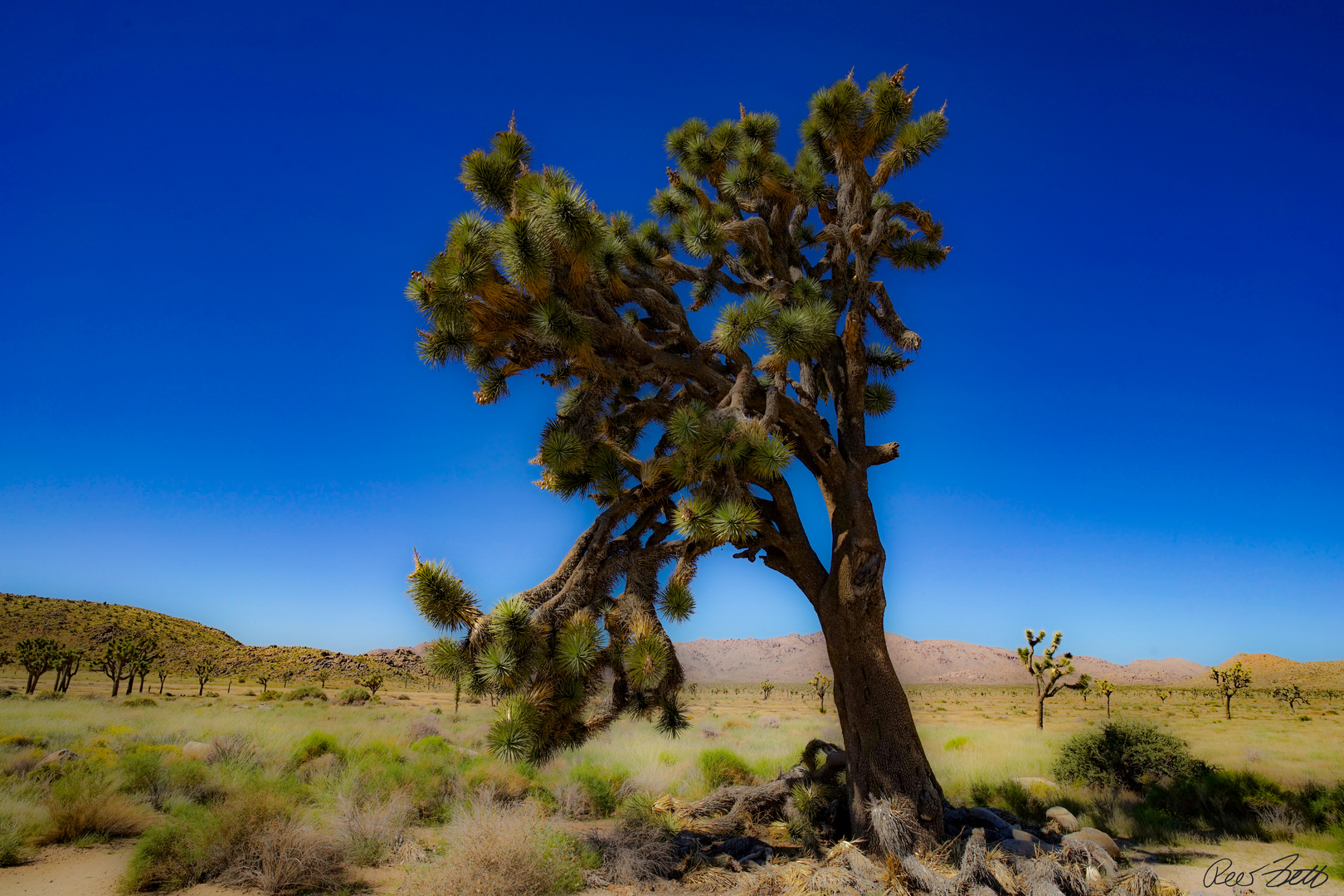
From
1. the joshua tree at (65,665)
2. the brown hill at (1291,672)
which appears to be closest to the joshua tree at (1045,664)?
the joshua tree at (65,665)

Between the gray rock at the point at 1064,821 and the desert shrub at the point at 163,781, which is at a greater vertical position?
the desert shrub at the point at 163,781

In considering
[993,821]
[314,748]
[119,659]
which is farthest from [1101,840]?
[119,659]

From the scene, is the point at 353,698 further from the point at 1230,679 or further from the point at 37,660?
the point at 1230,679

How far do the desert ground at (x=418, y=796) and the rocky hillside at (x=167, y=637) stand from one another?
111ft

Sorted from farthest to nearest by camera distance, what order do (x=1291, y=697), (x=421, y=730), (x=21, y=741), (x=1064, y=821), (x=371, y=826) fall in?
(x=1291, y=697) < (x=421, y=730) < (x=21, y=741) < (x=1064, y=821) < (x=371, y=826)

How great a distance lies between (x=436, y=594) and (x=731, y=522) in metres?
2.48

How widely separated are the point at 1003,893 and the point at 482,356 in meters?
6.65

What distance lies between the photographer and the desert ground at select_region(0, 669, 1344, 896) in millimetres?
6270

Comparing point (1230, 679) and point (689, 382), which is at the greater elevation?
point (689, 382)

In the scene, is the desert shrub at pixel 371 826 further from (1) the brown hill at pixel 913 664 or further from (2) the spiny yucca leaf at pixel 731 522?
(1) the brown hill at pixel 913 664

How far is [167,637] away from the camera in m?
54.6

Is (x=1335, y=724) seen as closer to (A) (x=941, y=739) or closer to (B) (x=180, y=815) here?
(A) (x=941, y=739)

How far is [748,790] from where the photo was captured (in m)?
8.68
